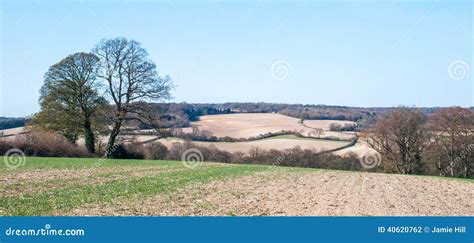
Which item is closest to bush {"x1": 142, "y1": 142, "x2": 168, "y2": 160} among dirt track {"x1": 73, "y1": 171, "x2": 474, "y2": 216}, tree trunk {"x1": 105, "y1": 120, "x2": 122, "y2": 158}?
tree trunk {"x1": 105, "y1": 120, "x2": 122, "y2": 158}

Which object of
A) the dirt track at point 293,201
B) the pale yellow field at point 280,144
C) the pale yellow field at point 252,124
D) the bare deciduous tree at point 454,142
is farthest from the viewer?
the pale yellow field at point 252,124

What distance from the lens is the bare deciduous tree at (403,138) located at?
5338cm

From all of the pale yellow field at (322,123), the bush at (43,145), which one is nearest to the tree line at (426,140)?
the pale yellow field at (322,123)

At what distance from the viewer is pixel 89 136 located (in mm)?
50312

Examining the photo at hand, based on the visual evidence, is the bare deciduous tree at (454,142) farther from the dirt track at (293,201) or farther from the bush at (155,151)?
the bush at (155,151)

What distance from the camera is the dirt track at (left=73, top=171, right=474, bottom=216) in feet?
52.6

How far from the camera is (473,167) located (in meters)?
51.6

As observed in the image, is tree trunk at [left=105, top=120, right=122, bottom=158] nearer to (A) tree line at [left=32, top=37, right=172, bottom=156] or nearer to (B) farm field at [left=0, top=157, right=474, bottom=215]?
(A) tree line at [left=32, top=37, right=172, bottom=156]

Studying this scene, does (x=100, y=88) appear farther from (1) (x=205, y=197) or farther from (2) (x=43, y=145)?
(1) (x=205, y=197)

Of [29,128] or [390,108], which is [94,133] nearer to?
[29,128]

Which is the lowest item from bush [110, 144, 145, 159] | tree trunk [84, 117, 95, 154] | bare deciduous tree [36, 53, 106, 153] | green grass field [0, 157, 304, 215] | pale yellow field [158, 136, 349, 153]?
pale yellow field [158, 136, 349, 153]

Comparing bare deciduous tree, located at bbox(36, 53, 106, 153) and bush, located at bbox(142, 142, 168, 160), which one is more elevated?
bare deciduous tree, located at bbox(36, 53, 106, 153)

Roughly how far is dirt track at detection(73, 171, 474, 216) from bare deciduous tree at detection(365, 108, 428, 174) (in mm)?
27629

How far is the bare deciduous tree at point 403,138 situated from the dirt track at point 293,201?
2763 centimetres
